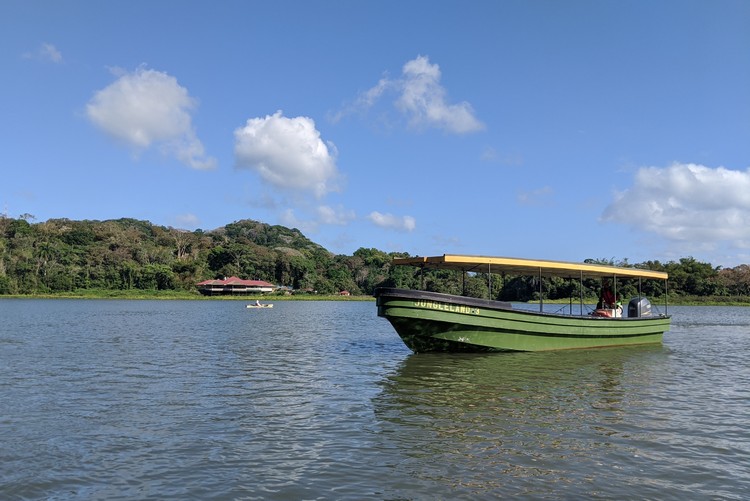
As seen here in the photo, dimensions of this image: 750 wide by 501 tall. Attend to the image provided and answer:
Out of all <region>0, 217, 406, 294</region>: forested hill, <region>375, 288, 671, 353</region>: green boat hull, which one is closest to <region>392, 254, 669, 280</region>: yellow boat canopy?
<region>375, 288, 671, 353</region>: green boat hull

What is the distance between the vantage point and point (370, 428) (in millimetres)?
9711

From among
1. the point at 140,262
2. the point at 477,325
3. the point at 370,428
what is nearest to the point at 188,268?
the point at 140,262

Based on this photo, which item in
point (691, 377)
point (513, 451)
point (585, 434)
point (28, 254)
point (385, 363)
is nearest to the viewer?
point (513, 451)

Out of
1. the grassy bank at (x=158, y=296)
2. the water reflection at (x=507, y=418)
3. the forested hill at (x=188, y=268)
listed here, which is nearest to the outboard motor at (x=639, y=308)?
the water reflection at (x=507, y=418)

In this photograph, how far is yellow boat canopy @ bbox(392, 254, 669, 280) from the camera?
732 inches

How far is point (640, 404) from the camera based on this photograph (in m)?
12.3

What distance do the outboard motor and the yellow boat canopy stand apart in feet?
4.34

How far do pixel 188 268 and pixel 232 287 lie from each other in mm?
11228

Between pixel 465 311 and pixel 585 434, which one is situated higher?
pixel 465 311

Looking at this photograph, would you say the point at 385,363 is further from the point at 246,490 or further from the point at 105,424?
the point at 246,490

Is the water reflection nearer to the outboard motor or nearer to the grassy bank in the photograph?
the outboard motor

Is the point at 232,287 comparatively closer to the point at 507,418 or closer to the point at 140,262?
the point at 140,262

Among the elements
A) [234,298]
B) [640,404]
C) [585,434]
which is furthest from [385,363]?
[234,298]

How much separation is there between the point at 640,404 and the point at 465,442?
5.49m
